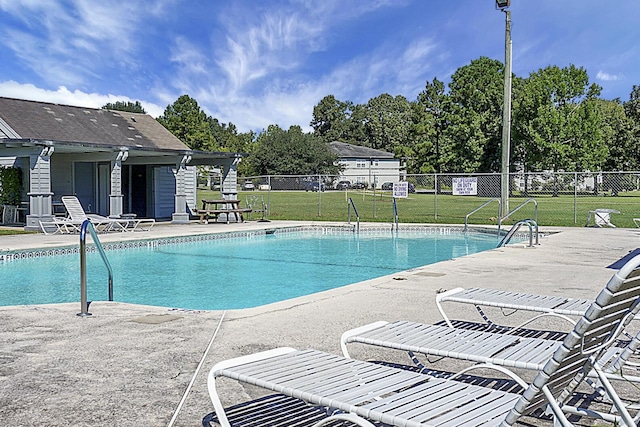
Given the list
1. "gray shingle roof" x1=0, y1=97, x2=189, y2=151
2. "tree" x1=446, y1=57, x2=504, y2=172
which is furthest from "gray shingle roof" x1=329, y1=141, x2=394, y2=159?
"gray shingle roof" x1=0, y1=97, x2=189, y2=151

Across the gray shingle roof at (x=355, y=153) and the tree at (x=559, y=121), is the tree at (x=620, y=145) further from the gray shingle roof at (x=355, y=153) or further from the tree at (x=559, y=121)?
the gray shingle roof at (x=355, y=153)

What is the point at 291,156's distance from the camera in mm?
59875

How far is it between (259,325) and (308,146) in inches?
2213

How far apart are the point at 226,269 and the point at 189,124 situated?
38.8 metres

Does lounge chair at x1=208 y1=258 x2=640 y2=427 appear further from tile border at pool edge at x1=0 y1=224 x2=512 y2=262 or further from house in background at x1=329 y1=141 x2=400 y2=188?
house in background at x1=329 y1=141 x2=400 y2=188

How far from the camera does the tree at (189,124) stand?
155 ft

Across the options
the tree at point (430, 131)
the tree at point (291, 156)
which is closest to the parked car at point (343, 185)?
the tree at point (291, 156)

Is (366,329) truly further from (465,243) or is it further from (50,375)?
(465,243)

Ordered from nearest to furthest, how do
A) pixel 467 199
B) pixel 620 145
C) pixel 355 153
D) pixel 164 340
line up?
pixel 164 340 → pixel 467 199 → pixel 620 145 → pixel 355 153

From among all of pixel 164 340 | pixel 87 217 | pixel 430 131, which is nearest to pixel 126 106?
pixel 430 131

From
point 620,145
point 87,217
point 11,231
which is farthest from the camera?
point 620,145

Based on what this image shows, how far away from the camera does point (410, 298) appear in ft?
21.7

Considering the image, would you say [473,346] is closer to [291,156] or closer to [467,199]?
[467,199]

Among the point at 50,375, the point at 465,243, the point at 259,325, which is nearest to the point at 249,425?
the point at 50,375
